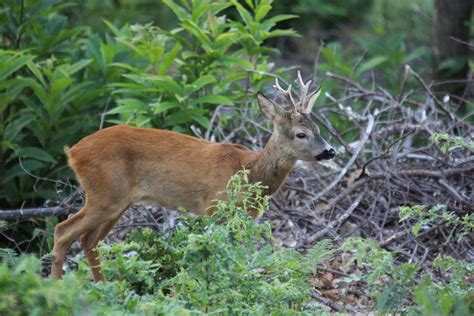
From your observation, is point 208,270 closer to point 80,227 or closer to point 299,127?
point 80,227

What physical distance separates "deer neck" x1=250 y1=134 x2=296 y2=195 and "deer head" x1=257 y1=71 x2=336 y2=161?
0.05 metres

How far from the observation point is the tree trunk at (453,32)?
12.9m

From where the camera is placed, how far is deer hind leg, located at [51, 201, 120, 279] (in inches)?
307

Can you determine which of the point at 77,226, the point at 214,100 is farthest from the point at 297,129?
the point at 77,226

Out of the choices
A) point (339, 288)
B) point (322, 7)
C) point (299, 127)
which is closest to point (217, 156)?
point (299, 127)

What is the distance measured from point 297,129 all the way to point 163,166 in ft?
3.91

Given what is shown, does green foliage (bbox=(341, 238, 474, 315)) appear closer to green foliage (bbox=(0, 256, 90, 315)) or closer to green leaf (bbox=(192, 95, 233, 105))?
green foliage (bbox=(0, 256, 90, 315))

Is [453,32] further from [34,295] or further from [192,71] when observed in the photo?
[34,295]

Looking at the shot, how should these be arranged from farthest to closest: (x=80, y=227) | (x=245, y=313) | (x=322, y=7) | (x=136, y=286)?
(x=322, y=7), (x=80, y=227), (x=136, y=286), (x=245, y=313)

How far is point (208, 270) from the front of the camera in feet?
20.3

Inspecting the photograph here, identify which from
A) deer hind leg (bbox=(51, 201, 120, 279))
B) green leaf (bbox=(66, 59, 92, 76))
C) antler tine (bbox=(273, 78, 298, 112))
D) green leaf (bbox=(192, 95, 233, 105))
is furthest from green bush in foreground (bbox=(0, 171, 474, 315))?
green leaf (bbox=(66, 59, 92, 76))

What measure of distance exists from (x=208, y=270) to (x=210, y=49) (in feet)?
12.9

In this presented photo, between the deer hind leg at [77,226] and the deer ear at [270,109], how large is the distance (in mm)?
1595

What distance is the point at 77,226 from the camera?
781cm
